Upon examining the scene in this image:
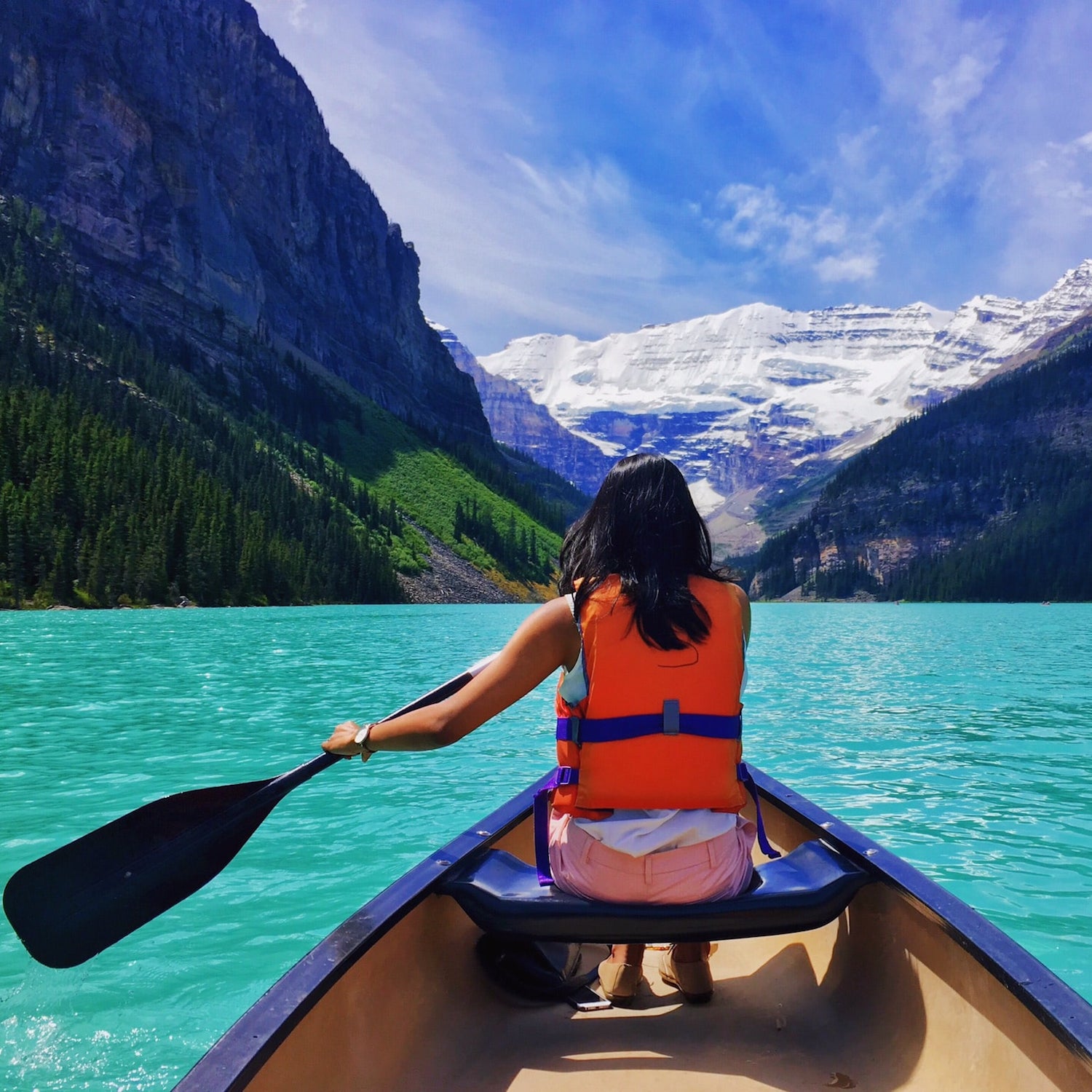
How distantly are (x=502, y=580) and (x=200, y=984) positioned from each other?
468 feet

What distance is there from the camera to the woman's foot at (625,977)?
14.5ft

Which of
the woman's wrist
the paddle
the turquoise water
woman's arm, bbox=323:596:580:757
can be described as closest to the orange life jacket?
woman's arm, bbox=323:596:580:757

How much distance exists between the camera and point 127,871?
445 centimetres

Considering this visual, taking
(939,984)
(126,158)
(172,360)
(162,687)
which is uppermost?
(126,158)

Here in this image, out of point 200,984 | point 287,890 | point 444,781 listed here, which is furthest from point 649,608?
point 444,781

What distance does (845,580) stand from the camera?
197 metres

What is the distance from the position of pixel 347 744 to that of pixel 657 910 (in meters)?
1.69

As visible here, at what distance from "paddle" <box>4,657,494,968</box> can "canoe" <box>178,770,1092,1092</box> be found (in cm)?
107

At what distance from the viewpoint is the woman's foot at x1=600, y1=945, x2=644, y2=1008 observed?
14.5ft

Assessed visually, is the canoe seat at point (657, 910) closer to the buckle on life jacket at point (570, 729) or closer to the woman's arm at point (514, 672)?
the buckle on life jacket at point (570, 729)

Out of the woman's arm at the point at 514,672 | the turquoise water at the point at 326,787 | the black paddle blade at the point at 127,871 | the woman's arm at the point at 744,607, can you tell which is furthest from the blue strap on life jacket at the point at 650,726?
the turquoise water at the point at 326,787

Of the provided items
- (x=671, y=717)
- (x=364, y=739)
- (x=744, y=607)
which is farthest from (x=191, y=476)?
(x=671, y=717)

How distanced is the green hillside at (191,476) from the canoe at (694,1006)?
2834 inches

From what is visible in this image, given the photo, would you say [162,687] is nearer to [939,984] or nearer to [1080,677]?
[939,984]
